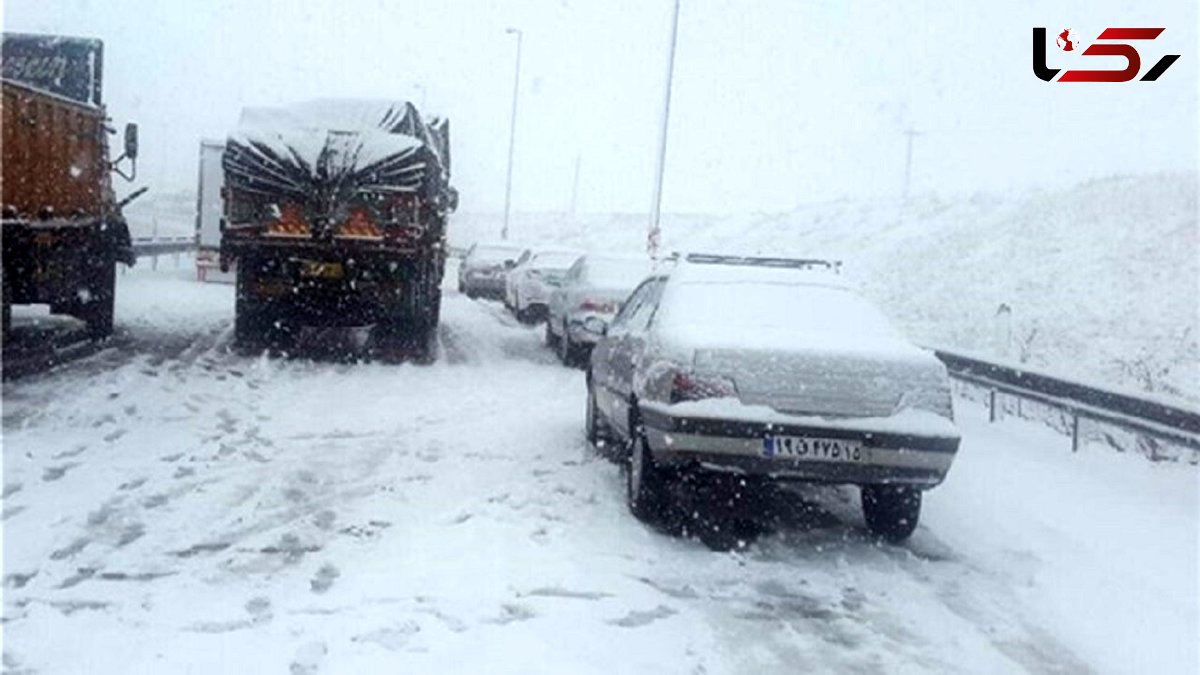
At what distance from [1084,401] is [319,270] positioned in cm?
869

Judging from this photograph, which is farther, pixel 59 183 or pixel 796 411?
pixel 59 183

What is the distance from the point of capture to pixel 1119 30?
28.9 ft

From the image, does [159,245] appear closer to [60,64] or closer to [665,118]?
[665,118]

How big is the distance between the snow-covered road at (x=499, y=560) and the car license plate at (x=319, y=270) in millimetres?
3983

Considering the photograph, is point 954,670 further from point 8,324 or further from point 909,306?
point 909,306

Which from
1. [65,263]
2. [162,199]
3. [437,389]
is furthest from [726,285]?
[162,199]

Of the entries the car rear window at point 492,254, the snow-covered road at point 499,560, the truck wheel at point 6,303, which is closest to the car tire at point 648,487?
the snow-covered road at point 499,560

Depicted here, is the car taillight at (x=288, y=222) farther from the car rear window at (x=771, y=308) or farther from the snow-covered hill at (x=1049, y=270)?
the snow-covered hill at (x=1049, y=270)

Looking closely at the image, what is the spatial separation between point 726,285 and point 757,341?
42.5 inches

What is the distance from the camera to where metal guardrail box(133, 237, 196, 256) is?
2917 cm

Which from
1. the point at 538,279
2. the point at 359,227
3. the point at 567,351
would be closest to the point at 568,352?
the point at 567,351

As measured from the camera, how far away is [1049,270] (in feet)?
96.9

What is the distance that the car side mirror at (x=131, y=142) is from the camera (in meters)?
15.5

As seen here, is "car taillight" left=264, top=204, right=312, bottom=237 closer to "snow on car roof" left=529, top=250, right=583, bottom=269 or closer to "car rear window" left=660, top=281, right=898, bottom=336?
"car rear window" left=660, top=281, right=898, bottom=336
